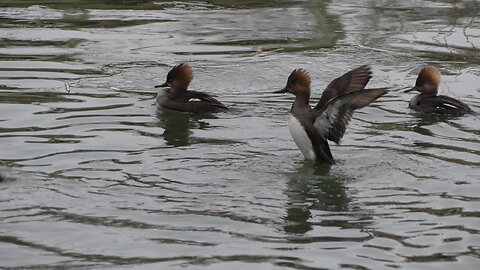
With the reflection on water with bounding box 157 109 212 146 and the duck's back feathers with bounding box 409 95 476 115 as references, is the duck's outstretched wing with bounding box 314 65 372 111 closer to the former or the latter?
the reflection on water with bounding box 157 109 212 146

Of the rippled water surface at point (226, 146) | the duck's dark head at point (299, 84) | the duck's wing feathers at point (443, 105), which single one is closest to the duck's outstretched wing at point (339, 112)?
the rippled water surface at point (226, 146)

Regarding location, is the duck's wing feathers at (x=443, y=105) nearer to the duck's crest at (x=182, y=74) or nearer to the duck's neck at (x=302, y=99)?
the duck's neck at (x=302, y=99)

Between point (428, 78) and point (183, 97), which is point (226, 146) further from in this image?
point (428, 78)

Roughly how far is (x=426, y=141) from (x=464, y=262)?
338 cm

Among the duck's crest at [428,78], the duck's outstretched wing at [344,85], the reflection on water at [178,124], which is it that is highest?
the duck's outstretched wing at [344,85]

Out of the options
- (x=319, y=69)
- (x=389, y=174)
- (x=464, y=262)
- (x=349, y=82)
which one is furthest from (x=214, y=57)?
(x=464, y=262)

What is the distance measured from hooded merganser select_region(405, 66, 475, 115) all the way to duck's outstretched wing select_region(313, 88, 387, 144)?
223cm

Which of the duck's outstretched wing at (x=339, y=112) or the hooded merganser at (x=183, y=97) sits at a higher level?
the duck's outstretched wing at (x=339, y=112)

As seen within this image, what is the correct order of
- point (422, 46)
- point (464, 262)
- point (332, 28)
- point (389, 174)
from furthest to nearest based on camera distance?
point (332, 28) → point (422, 46) → point (389, 174) → point (464, 262)

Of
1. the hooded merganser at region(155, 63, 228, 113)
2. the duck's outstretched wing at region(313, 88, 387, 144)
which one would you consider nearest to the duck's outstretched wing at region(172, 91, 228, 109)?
the hooded merganser at region(155, 63, 228, 113)

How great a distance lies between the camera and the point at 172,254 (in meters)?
6.86

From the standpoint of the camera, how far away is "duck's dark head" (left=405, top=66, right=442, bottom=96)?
11.7m

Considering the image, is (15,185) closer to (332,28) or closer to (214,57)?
(214,57)

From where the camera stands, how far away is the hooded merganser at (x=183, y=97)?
11141 millimetres
